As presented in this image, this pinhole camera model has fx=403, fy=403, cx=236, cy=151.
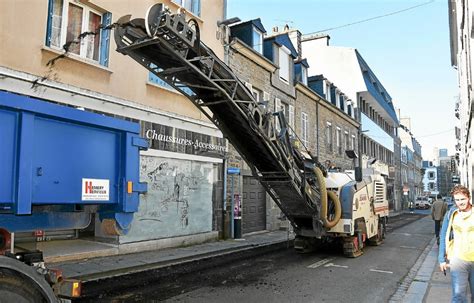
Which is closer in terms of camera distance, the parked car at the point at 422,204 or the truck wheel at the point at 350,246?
the truck wheel at the point at 350,246

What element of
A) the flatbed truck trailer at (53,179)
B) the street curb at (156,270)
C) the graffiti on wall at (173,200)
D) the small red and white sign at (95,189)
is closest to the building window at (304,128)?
the graffiti on wall at (173,200)

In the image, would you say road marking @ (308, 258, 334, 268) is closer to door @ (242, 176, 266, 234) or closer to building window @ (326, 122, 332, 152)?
door @ (242, 176, 266, 234)

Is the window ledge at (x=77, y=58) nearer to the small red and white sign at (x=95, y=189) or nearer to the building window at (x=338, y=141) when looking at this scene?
the small red and white sign at (x=95, y=189)

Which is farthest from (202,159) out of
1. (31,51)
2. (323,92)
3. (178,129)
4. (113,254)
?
(323,92)

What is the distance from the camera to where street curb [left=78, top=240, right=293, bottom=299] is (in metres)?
7.00

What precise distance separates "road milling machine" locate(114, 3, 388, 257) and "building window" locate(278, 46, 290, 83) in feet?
26.7

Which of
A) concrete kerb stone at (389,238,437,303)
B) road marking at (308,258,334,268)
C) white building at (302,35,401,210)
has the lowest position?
concrete kerb stone at (389,238,437,303)

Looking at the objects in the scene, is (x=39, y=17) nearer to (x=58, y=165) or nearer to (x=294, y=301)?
(x=58, y=165)

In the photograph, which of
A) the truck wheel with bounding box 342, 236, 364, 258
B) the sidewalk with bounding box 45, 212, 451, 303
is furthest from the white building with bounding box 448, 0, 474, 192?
the truck wheel with bounding box 342, 236, 364, 258

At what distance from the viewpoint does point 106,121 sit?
432 cm

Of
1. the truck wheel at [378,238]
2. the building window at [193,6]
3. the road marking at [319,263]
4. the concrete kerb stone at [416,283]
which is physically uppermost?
the building window at [193,6]

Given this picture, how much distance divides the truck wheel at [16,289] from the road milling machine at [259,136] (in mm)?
3465

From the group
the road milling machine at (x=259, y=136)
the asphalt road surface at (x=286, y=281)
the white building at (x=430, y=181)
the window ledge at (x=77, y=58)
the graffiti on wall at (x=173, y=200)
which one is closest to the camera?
the road milling machine at (x=259, y=136)

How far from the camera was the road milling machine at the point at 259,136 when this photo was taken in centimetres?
572
